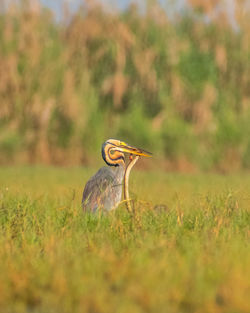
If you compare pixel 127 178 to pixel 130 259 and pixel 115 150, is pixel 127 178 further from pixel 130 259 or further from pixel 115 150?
pixel 130 259

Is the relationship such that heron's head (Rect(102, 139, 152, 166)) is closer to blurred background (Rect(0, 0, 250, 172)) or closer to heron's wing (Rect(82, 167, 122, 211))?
heron's wing (Rect(82, 167, 122, 211))

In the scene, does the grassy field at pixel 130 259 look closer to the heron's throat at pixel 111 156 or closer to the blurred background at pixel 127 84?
the heron's throat at pixel 111 156

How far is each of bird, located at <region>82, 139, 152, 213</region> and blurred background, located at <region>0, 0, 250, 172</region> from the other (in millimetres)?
11056

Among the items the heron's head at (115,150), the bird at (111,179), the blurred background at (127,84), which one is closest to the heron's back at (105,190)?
the bird at (111,179)

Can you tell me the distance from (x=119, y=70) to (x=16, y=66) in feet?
9.45

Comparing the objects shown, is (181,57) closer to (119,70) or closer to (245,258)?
(119,70)

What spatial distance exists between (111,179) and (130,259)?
4.47 feet

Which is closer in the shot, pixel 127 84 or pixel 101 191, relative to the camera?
pixel 101 191

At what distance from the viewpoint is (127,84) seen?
18.0 metres

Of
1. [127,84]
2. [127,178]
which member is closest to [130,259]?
[127,178]

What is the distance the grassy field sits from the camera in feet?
11.0

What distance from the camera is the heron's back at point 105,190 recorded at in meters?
5.26

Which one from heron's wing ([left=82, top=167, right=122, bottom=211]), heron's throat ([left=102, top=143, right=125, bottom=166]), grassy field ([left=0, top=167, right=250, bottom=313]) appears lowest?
grassy field ([left=0, top=167, right=250, bottom=313])

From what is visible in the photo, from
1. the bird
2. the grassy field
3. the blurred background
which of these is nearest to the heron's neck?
the bird
